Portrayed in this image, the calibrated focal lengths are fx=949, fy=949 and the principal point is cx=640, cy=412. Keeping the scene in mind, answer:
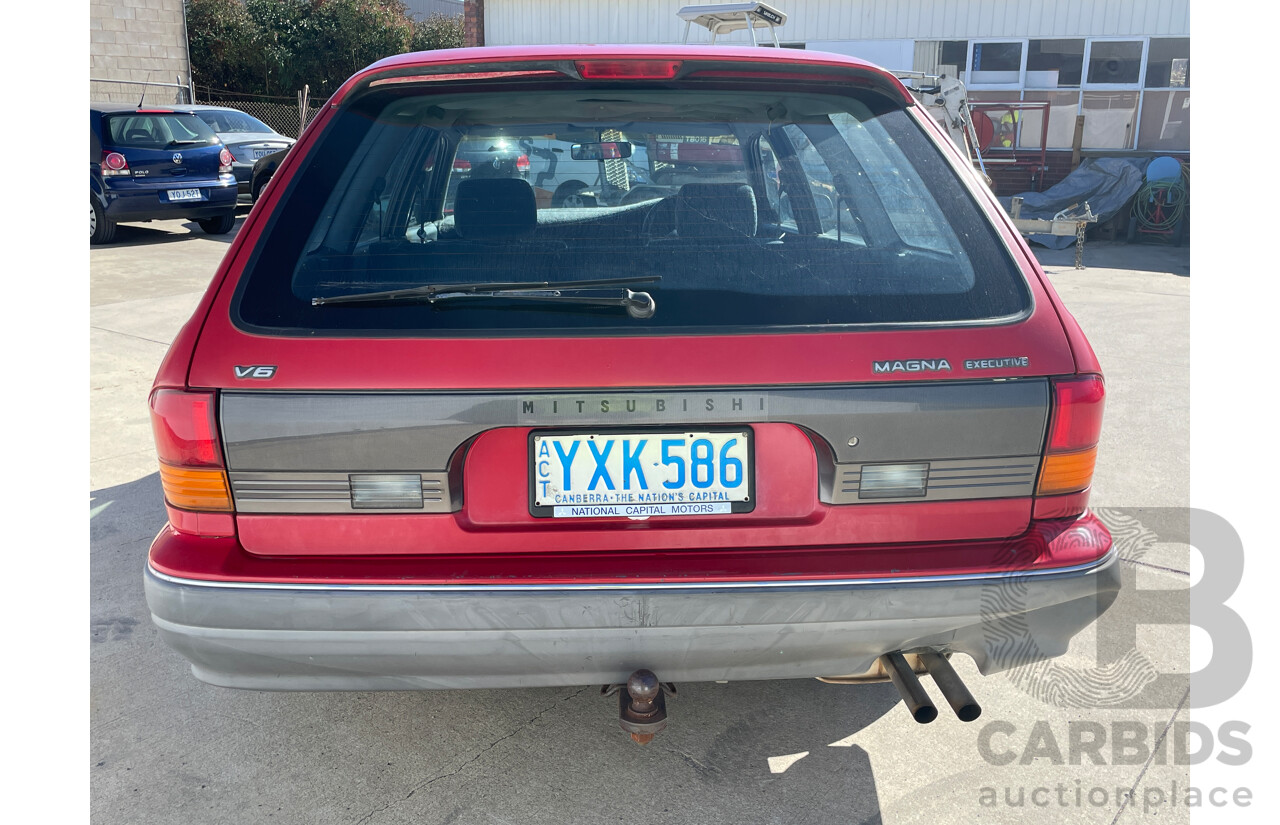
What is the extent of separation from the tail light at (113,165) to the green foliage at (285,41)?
11.5m

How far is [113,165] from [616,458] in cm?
1181

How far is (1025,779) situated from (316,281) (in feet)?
6.62

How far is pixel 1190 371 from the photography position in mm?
5930

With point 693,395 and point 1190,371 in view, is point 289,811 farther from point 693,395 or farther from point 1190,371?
point 1190,371

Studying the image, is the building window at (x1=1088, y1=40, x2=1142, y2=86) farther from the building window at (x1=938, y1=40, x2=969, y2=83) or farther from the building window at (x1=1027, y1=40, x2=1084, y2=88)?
the building window at (x1=938, y1=40, x2=969, y2=83)

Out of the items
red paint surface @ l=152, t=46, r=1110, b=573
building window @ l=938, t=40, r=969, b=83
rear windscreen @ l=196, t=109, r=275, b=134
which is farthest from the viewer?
building window @ l=938, t=40, r=969, b=83

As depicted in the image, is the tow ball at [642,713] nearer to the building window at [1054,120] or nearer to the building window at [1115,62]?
the building window at [1054,120]

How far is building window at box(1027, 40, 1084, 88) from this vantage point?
1547cm

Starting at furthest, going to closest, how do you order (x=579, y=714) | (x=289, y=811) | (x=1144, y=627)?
1. (x=1144, y=627)
2. (x=579, y=714)
3. (x=289, y=811)

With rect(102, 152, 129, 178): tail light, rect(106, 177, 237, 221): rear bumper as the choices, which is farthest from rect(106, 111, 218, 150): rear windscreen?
rect(106, 177, 237, 221): rear bumper

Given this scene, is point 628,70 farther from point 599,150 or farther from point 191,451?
point 191,451

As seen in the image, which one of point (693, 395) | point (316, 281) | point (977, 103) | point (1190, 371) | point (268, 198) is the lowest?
point (1190, 371)

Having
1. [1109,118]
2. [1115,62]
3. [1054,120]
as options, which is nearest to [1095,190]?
[1054,120]

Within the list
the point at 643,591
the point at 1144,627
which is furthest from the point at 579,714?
the point at 1144,627
